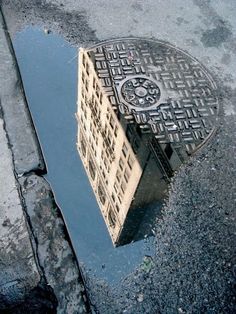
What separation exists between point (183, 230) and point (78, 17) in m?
3.42

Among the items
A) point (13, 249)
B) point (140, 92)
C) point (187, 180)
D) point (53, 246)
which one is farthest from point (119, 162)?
point (13, 249)

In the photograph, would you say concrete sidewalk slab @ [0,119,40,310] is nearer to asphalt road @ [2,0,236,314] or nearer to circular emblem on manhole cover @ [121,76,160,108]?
asphalt road @ [2,0,236,314]

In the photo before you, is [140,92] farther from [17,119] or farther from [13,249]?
[13,249]

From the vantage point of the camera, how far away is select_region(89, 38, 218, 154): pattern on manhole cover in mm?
4277

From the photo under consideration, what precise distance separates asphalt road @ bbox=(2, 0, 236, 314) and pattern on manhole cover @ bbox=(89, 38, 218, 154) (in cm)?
17

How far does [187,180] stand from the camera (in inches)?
155

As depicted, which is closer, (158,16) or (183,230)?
(183,230)

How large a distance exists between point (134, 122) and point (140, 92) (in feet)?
1.69

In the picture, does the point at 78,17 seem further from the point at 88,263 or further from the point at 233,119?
Answer: the point at 88,263

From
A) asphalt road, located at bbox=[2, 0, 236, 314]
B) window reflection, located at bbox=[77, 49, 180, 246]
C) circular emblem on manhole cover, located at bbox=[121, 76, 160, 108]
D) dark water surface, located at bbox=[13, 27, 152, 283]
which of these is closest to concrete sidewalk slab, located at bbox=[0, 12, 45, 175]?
dark water surface, located at bbox=[13, 27, 152, 283]

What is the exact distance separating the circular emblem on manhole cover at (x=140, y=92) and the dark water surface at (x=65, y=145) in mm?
610

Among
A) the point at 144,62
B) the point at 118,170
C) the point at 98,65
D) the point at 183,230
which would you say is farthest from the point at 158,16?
the point at 183,230

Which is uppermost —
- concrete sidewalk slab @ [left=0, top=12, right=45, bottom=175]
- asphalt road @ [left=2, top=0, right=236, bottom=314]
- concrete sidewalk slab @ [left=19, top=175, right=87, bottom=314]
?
asphalt road @ [left=2, top=0, right=236, bottom=314]

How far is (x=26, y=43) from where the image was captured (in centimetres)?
504
